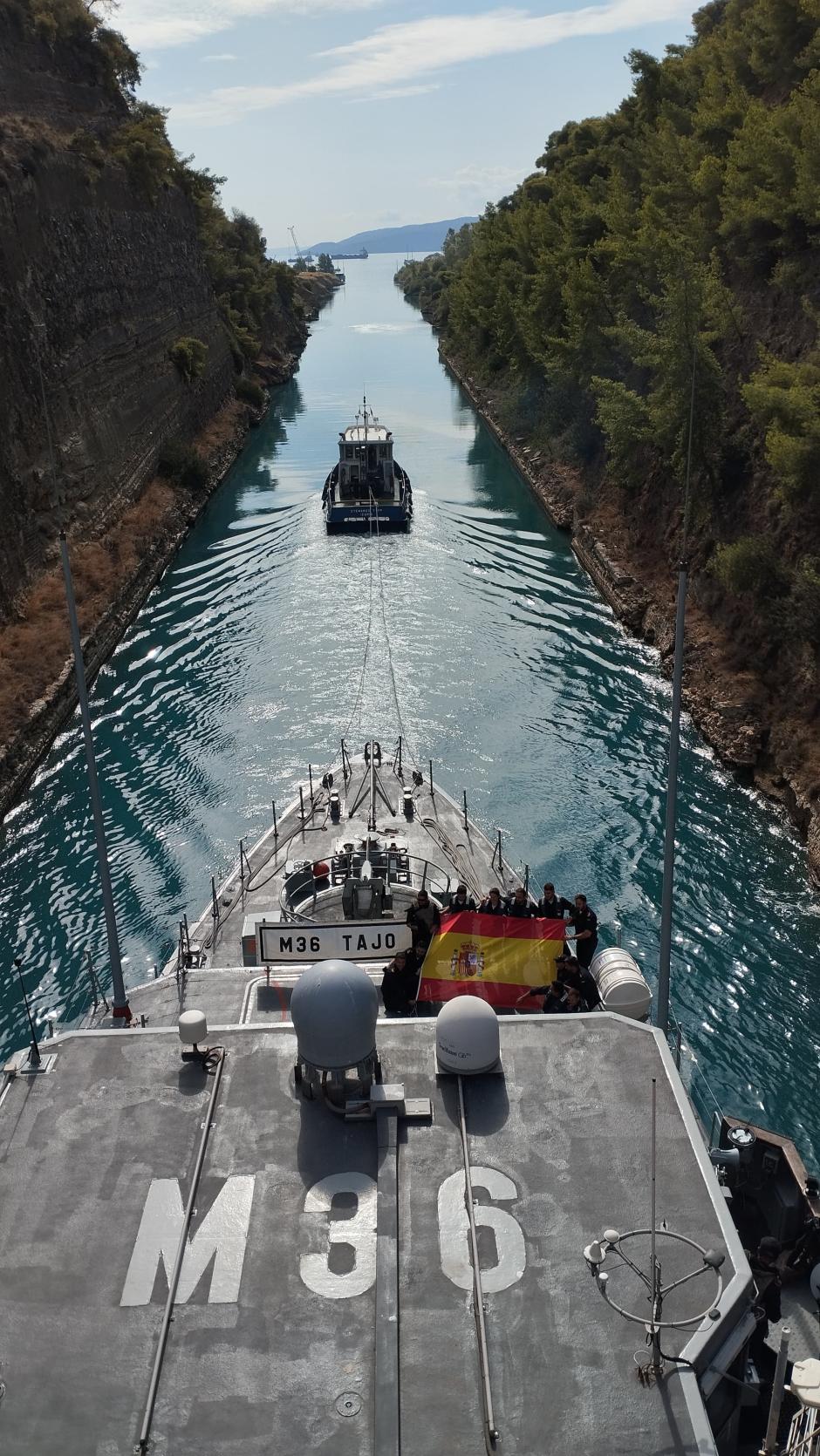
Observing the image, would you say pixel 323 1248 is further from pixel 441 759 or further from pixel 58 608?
pixel 58 608

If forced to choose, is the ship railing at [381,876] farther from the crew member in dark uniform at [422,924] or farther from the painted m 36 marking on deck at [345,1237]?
the painted m 36 marking on deck at [345,1237]

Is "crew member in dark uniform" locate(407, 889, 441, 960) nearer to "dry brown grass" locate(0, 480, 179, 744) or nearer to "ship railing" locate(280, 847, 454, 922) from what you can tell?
"ship railing" locate(280, 847, 454, 922)

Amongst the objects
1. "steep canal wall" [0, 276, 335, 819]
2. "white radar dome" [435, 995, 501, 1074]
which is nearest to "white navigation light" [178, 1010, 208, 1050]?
"white radar dome" [435, 995, 501, 1074]

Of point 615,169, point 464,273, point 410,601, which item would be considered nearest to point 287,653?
point 410,601

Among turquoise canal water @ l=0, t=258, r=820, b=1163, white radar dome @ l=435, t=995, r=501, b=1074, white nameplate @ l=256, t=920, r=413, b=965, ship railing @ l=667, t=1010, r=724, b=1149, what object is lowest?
ship railing @ l=667, t=1010, r=724, b=1149

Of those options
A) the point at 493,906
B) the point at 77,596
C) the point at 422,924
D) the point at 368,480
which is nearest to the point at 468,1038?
the point at 493,906

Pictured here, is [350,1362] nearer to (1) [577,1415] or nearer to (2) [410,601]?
(1) [577,1415]
